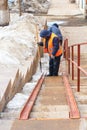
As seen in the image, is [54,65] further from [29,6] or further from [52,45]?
[29,6]

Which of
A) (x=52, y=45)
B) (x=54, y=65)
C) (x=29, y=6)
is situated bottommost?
(x=29, y=6)

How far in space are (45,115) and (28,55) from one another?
9.27 meters

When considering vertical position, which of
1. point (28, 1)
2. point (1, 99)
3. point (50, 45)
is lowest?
point (28, 1)

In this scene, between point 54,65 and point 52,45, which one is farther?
point 54,65

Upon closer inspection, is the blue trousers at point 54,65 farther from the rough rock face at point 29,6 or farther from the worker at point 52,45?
the rough rock face at point 29,6

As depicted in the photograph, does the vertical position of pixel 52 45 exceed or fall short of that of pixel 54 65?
it exceeds it

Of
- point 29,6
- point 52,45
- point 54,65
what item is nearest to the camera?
point 52,45

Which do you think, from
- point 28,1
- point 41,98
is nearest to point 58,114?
point 41,98

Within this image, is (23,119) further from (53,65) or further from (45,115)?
(53,65)

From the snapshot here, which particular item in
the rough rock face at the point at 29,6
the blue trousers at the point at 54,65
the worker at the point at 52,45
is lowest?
the rough rock face at the point at 29,6

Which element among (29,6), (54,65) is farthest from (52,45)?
(29,6)

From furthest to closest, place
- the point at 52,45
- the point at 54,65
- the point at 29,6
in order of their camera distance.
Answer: the point at 29,6, the point at 54,65, the point at 52,45

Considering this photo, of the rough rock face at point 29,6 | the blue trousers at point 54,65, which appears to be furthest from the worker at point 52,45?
the rough rock face at point 29,6

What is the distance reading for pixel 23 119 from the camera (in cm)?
474
